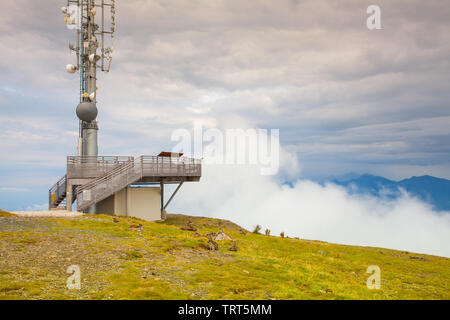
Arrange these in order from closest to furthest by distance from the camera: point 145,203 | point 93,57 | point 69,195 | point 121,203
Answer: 1. point 69,195
2. point 121,203
3. point 145,203
4. point 93,57

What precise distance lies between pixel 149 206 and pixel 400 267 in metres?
26.3

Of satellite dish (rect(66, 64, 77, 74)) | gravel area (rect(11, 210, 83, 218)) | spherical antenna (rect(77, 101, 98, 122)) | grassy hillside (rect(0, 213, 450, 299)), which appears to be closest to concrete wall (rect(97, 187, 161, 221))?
Answer: gravel area (rect(11, 210, 83, 218))

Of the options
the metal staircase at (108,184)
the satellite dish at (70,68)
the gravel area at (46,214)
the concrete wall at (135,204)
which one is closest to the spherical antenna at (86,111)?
the satellite dish at (70,68)

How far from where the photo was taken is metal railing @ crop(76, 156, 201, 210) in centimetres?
3300

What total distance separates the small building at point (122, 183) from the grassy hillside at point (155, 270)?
8332 mm

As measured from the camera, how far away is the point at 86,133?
4338 cm

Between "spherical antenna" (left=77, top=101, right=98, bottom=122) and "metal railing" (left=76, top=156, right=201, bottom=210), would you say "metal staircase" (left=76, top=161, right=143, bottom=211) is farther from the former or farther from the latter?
"spherical antenna" (left=77, top=101, right=98, bottom=122)

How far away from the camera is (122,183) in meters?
35.4

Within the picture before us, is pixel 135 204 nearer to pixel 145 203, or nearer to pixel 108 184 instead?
pixel 145 203

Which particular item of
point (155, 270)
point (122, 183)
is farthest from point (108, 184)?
point (155, 270)

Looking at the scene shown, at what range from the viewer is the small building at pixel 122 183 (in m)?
34.0

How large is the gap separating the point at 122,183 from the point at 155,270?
21.9m
